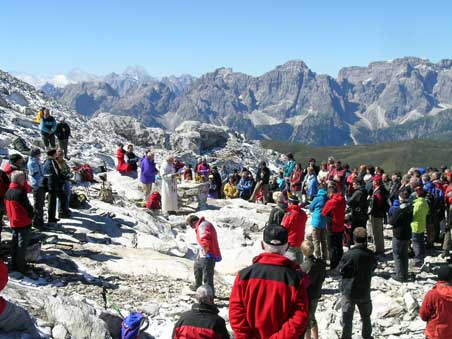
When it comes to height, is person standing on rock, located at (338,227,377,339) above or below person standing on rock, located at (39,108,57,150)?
below

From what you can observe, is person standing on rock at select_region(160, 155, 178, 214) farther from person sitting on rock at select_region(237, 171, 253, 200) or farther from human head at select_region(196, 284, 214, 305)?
human head at select_region(196, 284, 214, 305)

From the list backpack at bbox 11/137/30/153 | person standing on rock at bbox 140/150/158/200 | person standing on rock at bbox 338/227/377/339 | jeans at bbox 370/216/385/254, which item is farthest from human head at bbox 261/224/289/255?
backpack at bbox 11/137/30/153

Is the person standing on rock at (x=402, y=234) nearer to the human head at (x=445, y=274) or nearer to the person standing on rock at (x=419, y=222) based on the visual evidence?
the person standing on rock at (x=419, y=222)

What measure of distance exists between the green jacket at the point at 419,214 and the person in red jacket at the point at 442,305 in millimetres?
6114

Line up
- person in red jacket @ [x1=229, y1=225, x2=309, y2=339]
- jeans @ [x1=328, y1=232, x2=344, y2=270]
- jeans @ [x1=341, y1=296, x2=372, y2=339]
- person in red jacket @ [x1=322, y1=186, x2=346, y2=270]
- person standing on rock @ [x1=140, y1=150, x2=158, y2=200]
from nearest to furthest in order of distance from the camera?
person in red jacket @ [x1=229, y1=225, x2=309, y2=339], jeans @ [x1=341, y1=296, x2=372, y2=339], person in red jacket @ [x1=322, y1=186, x2=346, y2=270], jeans @ [x1=328, y1=232, x2=344, y2=270], person standing on rock @ [x1=140, y1=150, x2=158, y2=200]

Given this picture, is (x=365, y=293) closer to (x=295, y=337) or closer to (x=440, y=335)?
(x=440, y=335)

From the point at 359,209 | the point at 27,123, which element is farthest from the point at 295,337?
the point at 27,123

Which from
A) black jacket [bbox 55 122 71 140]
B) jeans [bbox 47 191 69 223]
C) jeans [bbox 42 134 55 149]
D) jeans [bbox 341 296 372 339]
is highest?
black jacket [bbox 55 122 71 140]

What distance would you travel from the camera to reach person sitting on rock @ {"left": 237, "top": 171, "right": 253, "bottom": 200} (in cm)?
2461

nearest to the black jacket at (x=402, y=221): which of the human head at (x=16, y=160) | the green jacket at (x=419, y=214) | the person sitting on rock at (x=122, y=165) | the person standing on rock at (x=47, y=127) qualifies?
the green jacket at (x=419, y=214)

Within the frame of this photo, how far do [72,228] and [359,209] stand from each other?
8.51m

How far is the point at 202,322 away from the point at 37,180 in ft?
27.7

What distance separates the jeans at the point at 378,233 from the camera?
49.0 ft

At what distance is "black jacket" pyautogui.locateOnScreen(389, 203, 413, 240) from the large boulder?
36.9 meters
